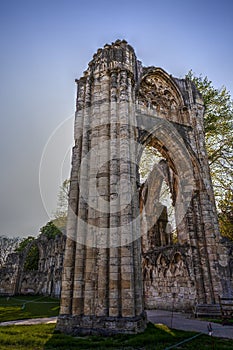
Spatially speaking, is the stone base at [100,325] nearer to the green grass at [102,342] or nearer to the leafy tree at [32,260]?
the green grass at [102,342]

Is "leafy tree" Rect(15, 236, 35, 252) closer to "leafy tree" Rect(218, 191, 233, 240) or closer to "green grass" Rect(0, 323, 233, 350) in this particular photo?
"leafy tree" Rect(218, 191, 233, 240)

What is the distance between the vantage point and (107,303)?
575 centimetres

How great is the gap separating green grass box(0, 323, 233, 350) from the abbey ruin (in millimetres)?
515

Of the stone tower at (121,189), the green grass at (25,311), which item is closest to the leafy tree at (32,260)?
the green grass at (25,311)

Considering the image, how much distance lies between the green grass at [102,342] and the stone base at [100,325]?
22 centimetres

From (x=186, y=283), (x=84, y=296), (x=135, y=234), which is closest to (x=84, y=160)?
(x=135, y=234)

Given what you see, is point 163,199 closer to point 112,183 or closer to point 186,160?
point 186,160

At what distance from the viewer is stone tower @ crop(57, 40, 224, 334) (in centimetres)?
584

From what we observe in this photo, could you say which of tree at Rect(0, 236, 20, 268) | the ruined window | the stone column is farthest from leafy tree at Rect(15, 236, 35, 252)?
the stone column

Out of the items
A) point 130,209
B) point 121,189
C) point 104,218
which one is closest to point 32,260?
point 104,218

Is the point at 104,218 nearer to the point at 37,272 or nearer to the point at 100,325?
the point at 100,325

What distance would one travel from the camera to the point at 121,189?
682cm

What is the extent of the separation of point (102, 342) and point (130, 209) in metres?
3.07

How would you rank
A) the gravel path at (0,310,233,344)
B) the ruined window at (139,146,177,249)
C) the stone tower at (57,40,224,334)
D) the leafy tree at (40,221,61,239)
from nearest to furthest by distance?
the gravel path at (0,310,233,344)
the stone tower at (57,40,224,334)
the ruined window at (139,146,177,249)
the leafy tree at (40,221,61,239)
